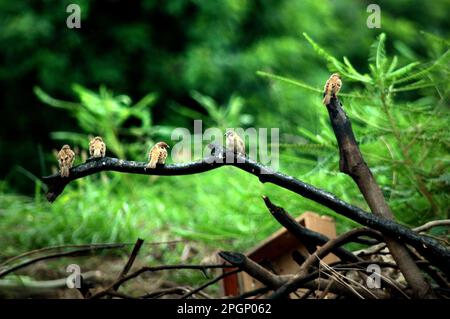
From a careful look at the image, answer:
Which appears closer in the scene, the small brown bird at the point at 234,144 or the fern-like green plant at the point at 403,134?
the small brown bird at the point at 234,144

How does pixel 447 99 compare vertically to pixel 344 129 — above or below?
above

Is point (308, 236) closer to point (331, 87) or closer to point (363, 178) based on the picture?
point (363, 178)

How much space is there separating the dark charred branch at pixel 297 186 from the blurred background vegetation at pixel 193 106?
0.46m

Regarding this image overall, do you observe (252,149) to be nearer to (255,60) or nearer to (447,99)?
(447,99)

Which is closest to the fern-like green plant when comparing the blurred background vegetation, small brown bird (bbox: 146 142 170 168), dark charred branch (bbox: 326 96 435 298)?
the blurred background vegetation

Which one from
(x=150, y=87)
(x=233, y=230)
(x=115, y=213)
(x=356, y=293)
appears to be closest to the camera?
(x=356, y=293)

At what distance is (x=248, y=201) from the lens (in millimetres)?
2543

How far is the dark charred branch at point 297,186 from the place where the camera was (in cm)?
123

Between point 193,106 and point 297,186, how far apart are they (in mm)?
5403

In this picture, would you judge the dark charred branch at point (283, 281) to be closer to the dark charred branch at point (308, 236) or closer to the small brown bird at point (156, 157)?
the dark charred branch at point (308, 236)

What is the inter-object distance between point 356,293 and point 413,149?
0.89m

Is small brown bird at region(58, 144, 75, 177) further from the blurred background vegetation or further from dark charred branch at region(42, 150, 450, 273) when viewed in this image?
the blurred background vegetation

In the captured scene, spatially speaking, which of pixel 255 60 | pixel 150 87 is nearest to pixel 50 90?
pixel 150 87

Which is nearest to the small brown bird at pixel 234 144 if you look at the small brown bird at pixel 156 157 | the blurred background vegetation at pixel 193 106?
the small brown bird at pixel 156 157
